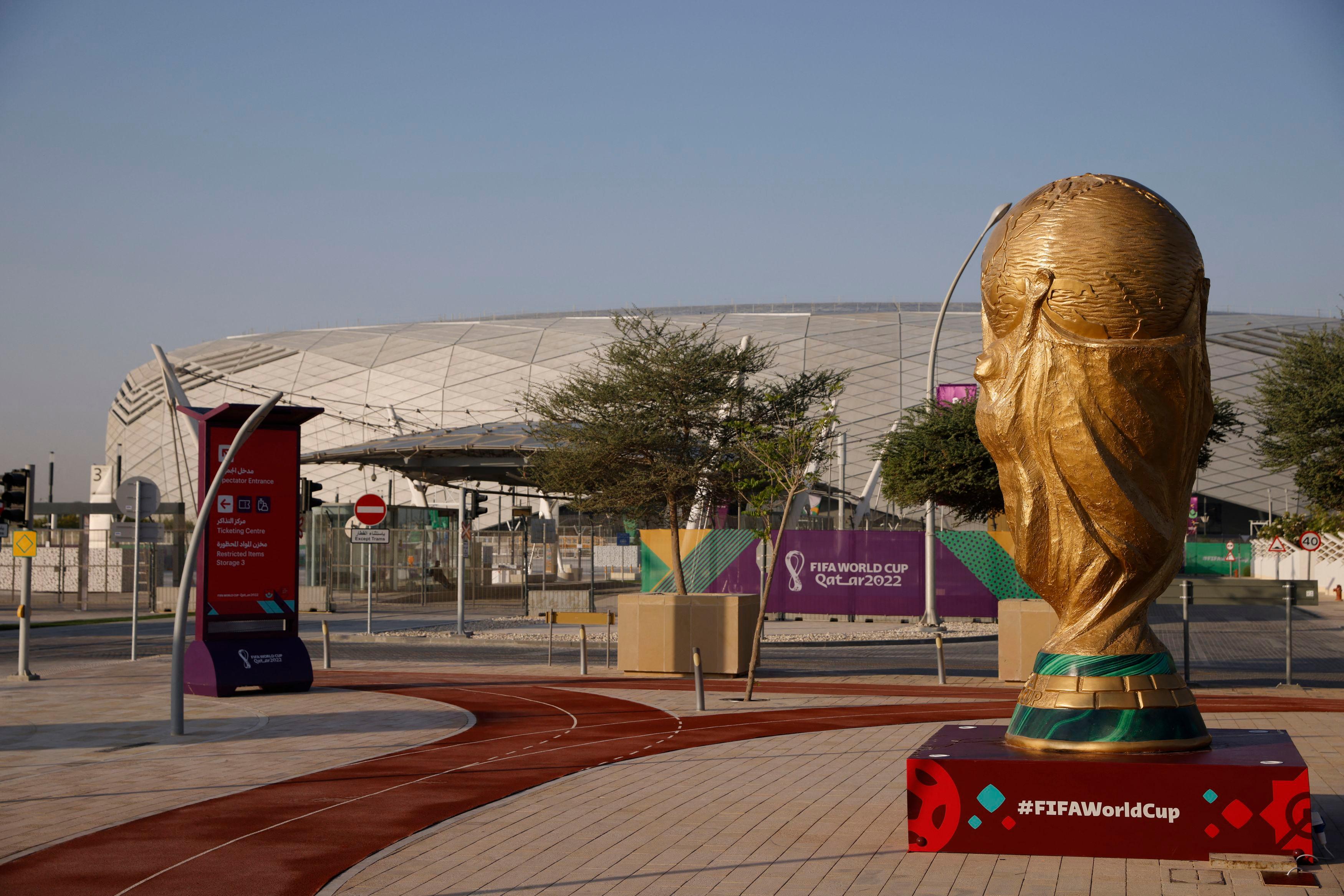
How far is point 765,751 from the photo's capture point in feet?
38.5

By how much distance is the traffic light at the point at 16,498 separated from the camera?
1845 centimetres

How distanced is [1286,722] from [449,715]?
9.44m

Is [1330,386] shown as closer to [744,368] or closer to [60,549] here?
[744,368]

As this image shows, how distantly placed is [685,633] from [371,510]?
9.62 metres

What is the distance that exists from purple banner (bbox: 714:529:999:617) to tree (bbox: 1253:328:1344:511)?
8147mm

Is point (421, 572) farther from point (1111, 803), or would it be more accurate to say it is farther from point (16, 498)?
point (1111, 803)

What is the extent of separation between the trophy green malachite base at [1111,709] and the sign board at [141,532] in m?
18.9

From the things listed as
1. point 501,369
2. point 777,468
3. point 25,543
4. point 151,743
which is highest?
point 501,369

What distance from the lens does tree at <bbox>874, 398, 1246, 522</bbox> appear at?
1113 inches

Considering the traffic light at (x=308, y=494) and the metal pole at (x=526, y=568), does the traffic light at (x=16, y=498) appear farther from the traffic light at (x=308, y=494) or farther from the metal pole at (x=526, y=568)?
the metal pole at (x=526, y=568)

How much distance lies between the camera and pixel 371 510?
25469 mm

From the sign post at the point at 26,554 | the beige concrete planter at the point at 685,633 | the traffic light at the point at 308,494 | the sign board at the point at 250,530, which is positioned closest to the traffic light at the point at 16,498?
the sign post at the point at 26,554

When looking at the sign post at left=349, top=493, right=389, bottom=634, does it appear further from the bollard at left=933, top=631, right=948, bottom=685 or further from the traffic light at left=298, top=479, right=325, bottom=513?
the bollard at left=933, top=631, right=948, bottom=685

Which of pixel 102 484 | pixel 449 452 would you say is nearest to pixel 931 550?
pixel 449 452
